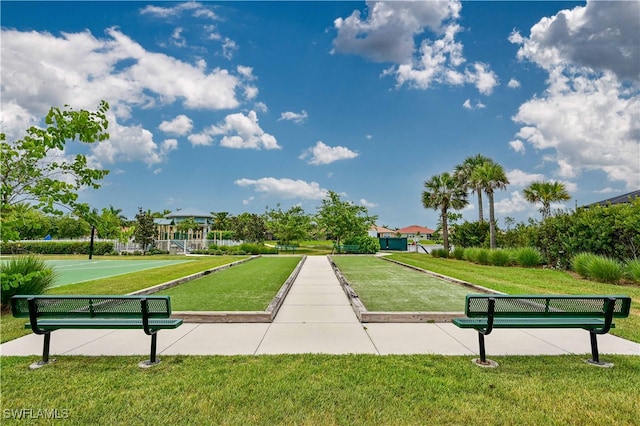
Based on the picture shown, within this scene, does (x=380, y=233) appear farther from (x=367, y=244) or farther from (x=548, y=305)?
(x=548, y=305)

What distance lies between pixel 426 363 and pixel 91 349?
457 centimetres

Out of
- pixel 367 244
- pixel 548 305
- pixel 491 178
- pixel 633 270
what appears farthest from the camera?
pixel 367 244

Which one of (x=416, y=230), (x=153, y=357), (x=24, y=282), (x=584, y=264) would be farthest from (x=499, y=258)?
(x=416, y=230)

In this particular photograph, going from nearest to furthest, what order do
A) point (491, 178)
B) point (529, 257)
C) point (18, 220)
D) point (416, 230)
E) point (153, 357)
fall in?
1. point (18, 220)
2. point (153, 357)
3. point (529, 257)
4. point (491, 178)
5. point (416, 230)

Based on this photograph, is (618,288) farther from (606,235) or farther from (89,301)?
(89,301)

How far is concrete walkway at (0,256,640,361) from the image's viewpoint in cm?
493

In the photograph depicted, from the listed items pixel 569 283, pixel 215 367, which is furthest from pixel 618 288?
pixel 215 367

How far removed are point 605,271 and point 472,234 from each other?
20.0 m

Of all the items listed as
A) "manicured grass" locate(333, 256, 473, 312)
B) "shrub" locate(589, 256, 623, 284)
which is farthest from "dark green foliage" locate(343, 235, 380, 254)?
"shrub" locate(589, 256, 623, 284)

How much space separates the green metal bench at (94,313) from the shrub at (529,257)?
Result: 715 inches

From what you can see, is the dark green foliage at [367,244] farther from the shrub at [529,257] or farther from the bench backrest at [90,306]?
the bench backrest at [90,306]

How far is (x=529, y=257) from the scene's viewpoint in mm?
17922

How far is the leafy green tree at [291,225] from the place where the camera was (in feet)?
173

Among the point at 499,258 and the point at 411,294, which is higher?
the point at 499,258
